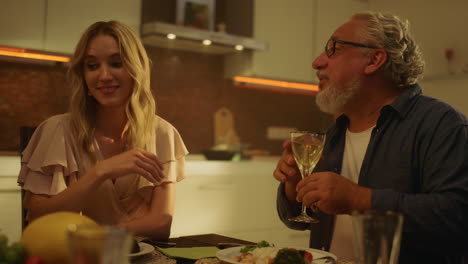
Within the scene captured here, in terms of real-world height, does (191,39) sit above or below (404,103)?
above

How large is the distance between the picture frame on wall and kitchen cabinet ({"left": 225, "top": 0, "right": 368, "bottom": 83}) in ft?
1.21

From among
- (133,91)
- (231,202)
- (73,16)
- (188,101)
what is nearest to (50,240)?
(133,91)

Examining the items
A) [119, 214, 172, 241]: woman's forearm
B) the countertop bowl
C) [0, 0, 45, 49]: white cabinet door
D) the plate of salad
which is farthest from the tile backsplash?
the plate of salad

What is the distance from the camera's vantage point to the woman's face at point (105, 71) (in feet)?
5.80

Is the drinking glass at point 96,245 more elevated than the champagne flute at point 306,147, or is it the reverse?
the champagne flute at point 306,147

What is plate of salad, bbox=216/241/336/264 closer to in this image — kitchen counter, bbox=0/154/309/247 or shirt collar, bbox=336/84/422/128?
shirt collar, bbox=336/84/422/128

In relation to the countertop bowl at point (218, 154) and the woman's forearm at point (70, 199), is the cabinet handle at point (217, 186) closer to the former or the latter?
the countertop bowl at point (218, 154)

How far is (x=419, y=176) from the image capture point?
157cm

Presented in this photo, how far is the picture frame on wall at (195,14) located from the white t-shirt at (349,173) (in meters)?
2.15

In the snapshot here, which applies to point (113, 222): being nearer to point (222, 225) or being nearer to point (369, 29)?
point (369, 29)

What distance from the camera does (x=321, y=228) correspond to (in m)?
1.80

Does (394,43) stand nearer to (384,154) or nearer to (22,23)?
(384,154)

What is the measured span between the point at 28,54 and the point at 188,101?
1267 millimetres

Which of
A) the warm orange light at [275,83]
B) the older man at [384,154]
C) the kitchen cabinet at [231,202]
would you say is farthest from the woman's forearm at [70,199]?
the warm orange light at [275,83]
